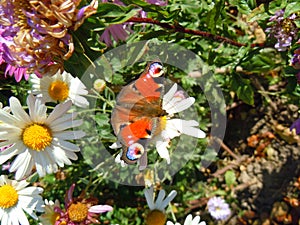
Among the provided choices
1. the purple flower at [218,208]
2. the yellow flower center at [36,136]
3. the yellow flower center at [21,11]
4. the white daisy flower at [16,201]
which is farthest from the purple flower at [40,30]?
the purple flower at [218,208]

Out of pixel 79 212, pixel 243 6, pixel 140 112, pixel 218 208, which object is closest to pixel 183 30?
pixel 243 6

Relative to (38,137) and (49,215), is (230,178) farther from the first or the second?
(38,137)

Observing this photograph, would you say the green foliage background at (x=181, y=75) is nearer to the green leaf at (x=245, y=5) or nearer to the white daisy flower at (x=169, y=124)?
the green leaf at (x=245, y=5)

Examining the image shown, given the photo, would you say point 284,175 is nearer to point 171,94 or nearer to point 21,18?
point 171,94

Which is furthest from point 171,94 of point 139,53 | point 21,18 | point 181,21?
point 21,18

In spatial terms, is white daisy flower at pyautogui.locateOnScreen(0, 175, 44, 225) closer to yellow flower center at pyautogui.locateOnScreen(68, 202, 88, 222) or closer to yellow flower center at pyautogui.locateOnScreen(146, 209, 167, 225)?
yellow flower center at pyautogui.locateOnScreen(68, 202, 88, 222)
